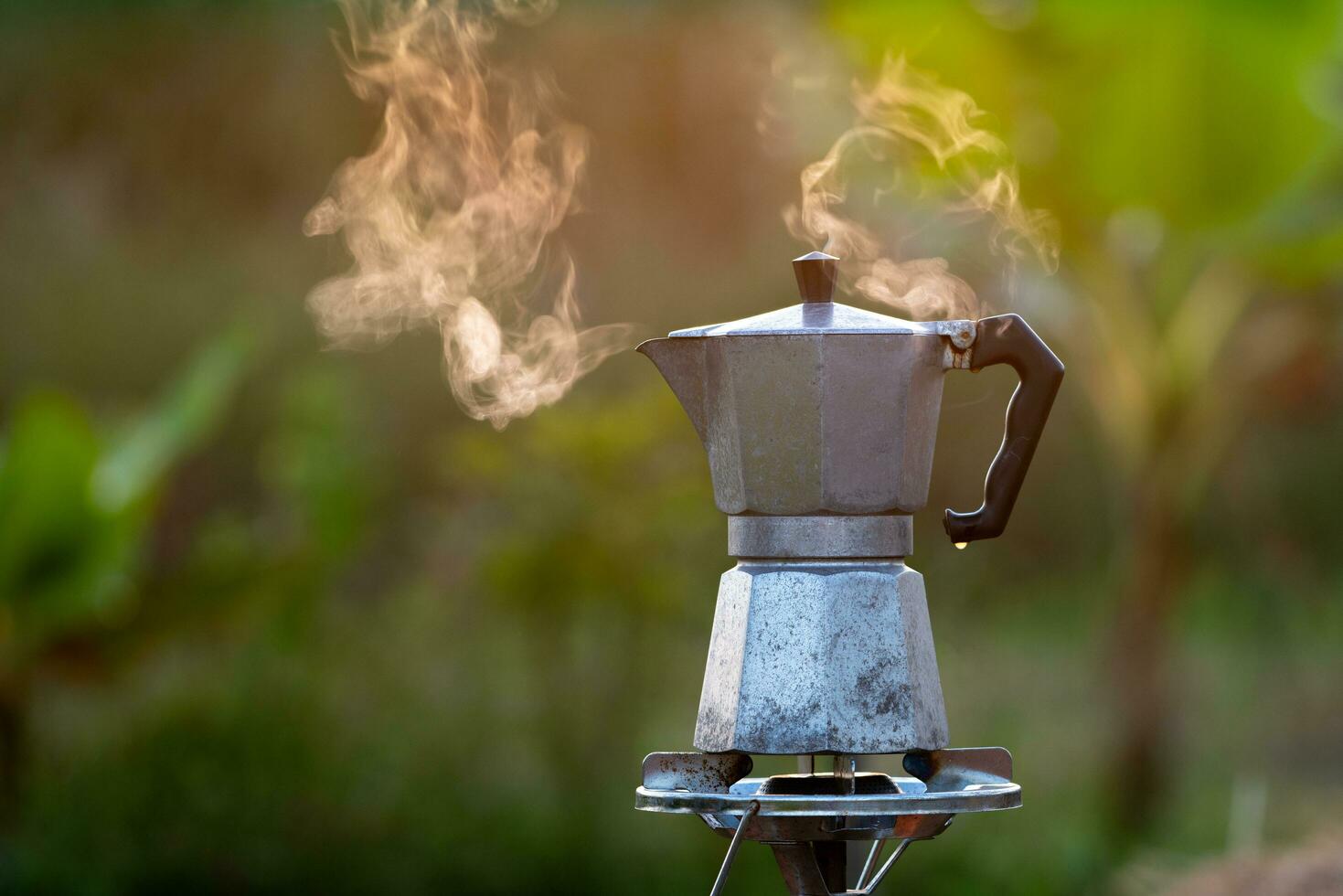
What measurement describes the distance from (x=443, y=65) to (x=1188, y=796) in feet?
15.3

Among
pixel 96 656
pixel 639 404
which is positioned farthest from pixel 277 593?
pixel 639 404

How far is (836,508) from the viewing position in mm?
1502

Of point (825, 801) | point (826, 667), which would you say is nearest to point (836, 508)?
point (826, 667)

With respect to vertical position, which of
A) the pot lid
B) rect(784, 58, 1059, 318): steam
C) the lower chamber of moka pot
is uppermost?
rect(784, 58, 1059, 318): steam

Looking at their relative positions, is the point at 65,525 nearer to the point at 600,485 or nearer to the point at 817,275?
the point at 600,485

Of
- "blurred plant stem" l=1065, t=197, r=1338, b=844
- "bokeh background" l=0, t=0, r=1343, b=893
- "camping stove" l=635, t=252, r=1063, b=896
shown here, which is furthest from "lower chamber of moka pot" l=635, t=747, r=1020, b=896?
"blurred plant stem" l=1065, t=197, r=1338, b=844

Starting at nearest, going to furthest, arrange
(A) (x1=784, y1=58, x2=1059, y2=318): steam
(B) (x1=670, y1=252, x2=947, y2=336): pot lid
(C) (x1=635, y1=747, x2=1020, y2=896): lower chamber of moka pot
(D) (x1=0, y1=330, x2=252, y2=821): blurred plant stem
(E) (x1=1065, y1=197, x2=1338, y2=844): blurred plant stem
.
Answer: (C) (x1=635, y1=747, x2=1020, y2=896): lower chamber of moka pot → (B) (x1=670, y1=252, x2=947, y2=336): pot lid → (A) (x1=784, y1=58, x2=1059, y2=318): steam → (D) (x1=0, y1=330, x2=252, y2=821): blurred plant stem → (E) (x1=1065, y1=197, x2=1338, y2=844): blurred plant stem

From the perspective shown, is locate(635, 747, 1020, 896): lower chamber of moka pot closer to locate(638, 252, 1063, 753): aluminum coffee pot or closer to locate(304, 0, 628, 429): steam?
locate(638, 252, 1063, 753): aluminum coffee pot

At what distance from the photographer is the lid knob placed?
1550mm

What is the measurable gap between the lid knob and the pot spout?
0.13 metres

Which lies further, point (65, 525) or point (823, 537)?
point (65, 525)

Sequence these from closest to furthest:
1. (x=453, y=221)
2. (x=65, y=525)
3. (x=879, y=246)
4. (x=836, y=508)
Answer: (x=836, y=508) → (x=879, y=246) → (x=453, y=221) → (x=65, y=525)

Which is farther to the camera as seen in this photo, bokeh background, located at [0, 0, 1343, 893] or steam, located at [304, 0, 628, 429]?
bokeh background, located at [0, 0, 1343, 893]

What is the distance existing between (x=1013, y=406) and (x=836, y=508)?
209 mm
